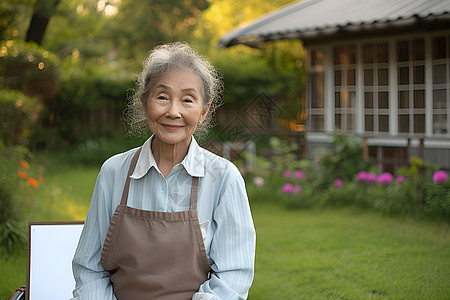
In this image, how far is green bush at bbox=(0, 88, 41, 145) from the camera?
486 cm

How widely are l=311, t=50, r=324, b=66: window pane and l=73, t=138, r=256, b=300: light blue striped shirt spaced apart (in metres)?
5.30

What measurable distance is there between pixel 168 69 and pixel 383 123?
15.3ft

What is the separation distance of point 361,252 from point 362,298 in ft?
2.23

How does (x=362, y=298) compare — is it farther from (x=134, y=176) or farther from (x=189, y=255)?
(x=134, y=176)

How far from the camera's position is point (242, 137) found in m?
2.34

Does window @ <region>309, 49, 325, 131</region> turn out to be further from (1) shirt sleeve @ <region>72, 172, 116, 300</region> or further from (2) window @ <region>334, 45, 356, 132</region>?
(1) shirt sleeve @ <region>72, 172, 116, 300</region>

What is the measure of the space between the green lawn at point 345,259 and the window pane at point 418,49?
1.93 metres

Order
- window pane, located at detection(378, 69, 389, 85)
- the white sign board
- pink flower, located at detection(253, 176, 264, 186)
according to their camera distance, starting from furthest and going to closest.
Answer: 1. pink flower, located at detection(253, 176, 264, 186)
2. window pane, located at detection(378, 69, 389, 85)
3. the white sign board

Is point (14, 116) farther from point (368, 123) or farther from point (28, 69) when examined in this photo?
point (368, 123)

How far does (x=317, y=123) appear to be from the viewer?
6.67 meters

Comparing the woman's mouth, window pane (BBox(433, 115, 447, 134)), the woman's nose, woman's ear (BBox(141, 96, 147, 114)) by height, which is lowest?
the woman's mouth

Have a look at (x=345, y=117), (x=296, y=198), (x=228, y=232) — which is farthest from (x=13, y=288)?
(x=345, y=117)

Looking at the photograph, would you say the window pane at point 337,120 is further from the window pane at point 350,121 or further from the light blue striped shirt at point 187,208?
the light blue striped shirt at point 187,208

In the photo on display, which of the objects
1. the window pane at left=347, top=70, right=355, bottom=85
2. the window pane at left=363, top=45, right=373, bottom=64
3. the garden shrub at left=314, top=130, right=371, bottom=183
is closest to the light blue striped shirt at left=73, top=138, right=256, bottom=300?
the garden shrub at left=314, top=130, right=371, bottom=183
